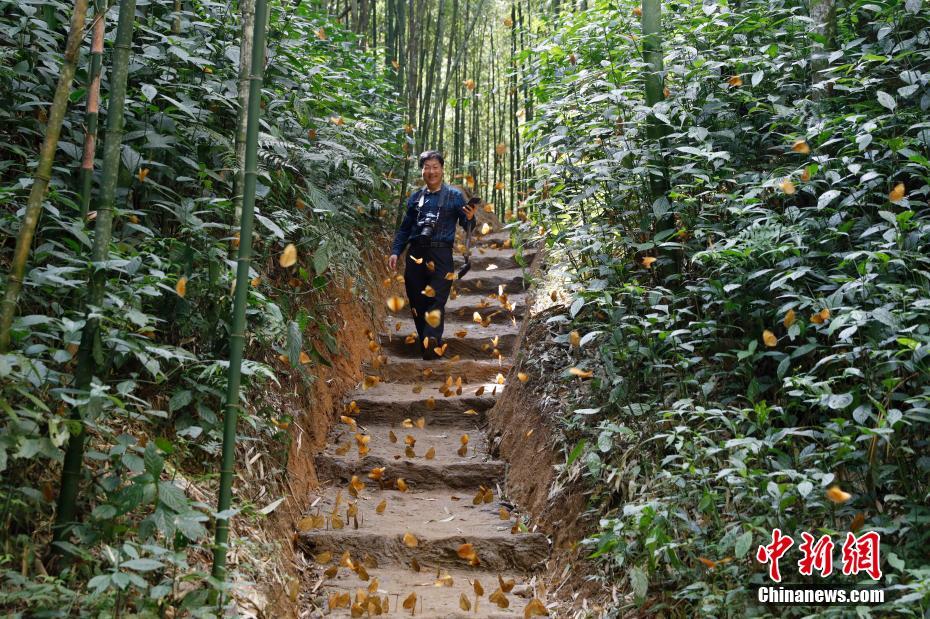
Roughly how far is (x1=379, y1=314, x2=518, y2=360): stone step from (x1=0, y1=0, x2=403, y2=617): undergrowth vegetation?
1117 mm

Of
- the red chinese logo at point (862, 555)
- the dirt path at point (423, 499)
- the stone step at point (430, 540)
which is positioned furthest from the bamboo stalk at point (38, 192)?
the red chinese logo at point (862, 555)

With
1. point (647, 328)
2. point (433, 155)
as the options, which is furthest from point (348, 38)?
point (647, 328)

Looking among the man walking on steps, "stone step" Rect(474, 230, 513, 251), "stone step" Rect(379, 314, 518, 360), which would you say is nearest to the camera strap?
the man walking on steps

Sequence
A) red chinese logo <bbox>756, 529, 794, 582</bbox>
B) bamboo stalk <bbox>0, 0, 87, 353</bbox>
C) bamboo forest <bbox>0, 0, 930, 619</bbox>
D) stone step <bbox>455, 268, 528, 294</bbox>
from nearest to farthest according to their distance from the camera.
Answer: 1. bamboo stalk <bbox>0, 0, 87, 353</bbox>
2. bamboo forest <bbox>0, 0, 930, 619</bbox>
3. red chinese logo <bbox>756, 529, 794, 582</bbox>
4. stone step <bbox>455, 268, 528, 294</bbox>

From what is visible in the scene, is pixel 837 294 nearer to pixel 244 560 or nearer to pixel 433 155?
pixel 244 560

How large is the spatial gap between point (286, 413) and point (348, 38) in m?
3.78

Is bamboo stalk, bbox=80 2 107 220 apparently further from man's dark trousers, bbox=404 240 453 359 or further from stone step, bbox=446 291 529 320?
stone step, bbox=446 291 529 320

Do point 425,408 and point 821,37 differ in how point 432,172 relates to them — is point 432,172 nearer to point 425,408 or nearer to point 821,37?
point 425,408

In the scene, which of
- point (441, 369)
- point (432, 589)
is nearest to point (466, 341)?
point (441, 369)

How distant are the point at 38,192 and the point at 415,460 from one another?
2.44 m

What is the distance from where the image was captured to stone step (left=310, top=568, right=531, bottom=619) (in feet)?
8.33

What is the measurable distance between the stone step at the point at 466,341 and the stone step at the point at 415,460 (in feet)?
3.55

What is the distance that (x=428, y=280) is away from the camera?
489 cm

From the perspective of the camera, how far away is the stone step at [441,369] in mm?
4797
